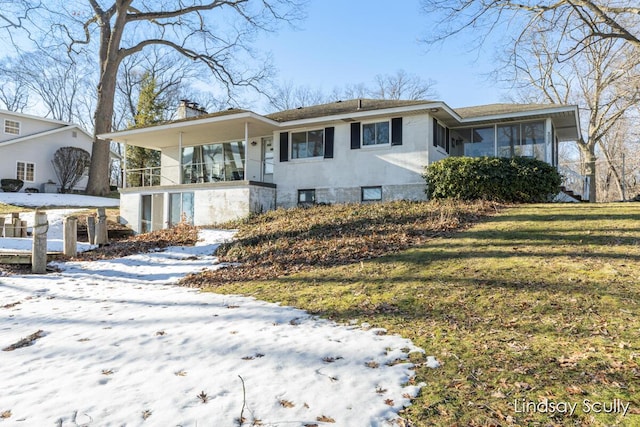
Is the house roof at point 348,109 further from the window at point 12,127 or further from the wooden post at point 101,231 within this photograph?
the window at point 12,127

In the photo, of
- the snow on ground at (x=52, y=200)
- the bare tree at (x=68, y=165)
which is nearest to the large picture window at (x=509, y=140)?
the snow on ground at (x=52, y=200)

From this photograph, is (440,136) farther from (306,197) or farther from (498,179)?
(306,197)

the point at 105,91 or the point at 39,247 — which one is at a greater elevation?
the point at 105,91

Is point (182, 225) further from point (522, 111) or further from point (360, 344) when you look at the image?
point (522, 111)

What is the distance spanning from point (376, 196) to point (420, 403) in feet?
41.2

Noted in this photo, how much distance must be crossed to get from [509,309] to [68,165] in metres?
31.4

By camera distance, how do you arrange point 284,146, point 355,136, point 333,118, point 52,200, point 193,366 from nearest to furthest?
point 193,366 → point 333,118 → point 355,136 → point 284,146 → point 52,200

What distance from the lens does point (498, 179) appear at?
1389 cm

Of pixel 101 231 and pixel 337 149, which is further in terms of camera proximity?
pixel 337 149

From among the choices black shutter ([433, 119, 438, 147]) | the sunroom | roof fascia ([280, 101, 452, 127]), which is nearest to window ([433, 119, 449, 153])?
black shutter ([433, 119, 438, 147])

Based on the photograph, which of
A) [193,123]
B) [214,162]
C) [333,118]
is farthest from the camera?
[214,162]

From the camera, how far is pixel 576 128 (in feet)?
61.2

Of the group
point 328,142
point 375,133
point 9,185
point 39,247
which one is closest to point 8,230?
point 39,247

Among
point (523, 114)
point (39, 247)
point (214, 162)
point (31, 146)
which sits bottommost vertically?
point (39, 247)
